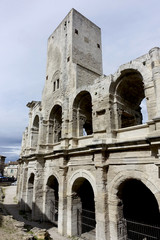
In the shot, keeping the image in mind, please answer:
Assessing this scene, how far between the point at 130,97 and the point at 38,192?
10.0m

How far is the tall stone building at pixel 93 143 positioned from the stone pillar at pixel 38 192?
0.07m

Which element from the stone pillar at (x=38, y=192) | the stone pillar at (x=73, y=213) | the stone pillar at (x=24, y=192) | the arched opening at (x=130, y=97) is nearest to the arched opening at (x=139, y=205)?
the stone pillar at (x=73, y=213)

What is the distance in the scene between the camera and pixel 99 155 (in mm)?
8469

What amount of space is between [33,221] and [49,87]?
11131 mm

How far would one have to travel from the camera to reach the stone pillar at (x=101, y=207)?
765 cm

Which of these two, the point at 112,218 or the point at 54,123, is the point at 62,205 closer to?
the point at 112,218

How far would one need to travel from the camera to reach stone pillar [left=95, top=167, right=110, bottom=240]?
7650mm

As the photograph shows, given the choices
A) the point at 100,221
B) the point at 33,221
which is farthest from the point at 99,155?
the point at 33,221

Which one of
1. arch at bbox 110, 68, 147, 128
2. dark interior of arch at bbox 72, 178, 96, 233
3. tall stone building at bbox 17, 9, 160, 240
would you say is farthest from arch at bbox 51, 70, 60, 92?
dark interior of arch at bbox 72, 178, 96, 233

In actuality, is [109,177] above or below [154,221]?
above

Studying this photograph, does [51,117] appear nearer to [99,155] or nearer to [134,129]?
[99,155]

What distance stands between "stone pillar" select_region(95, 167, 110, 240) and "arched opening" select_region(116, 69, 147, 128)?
9.07 ft

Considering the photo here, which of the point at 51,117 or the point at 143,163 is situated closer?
the point at 143,163

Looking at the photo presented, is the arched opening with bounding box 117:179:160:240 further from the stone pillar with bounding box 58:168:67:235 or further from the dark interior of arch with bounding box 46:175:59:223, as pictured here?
the dark interior of arch with bounding box 46:175:59:223
